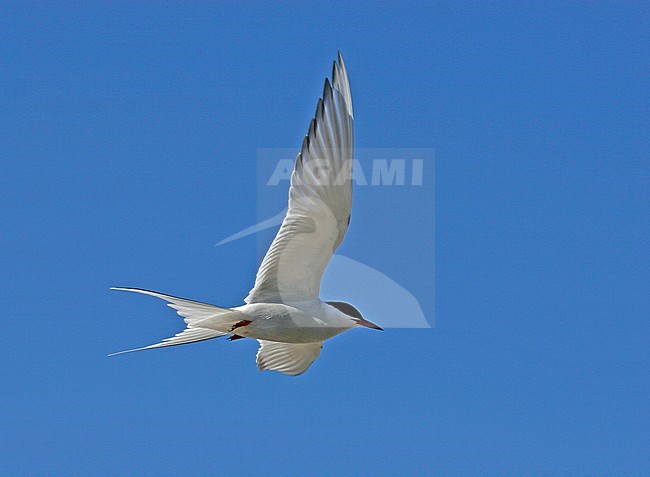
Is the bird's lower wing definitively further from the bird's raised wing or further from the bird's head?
the bird's raised wing

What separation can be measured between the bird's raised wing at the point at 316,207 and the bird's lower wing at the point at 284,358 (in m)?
1.11

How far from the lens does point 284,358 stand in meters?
11.2

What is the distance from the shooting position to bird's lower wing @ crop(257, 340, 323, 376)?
11.1 m

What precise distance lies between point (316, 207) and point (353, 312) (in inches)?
50.6

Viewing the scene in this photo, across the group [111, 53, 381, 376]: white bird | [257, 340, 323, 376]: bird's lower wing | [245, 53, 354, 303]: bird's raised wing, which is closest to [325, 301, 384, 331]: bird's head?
[111, 53, 381, 376]: white bird

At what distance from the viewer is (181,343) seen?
9.73 meters

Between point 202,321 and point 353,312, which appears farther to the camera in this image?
point 353,312

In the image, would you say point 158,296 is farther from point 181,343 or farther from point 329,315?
point 329,315

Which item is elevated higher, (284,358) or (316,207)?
(316,207)

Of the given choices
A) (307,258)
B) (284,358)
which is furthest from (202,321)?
(284,358)

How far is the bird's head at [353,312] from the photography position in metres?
10.2

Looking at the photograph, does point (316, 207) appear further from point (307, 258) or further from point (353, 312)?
point (353, 312)

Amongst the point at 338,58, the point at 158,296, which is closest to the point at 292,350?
the point at 158,296

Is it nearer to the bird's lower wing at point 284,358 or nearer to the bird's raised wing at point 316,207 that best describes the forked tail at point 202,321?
the bird's raised wing at point 316,207
